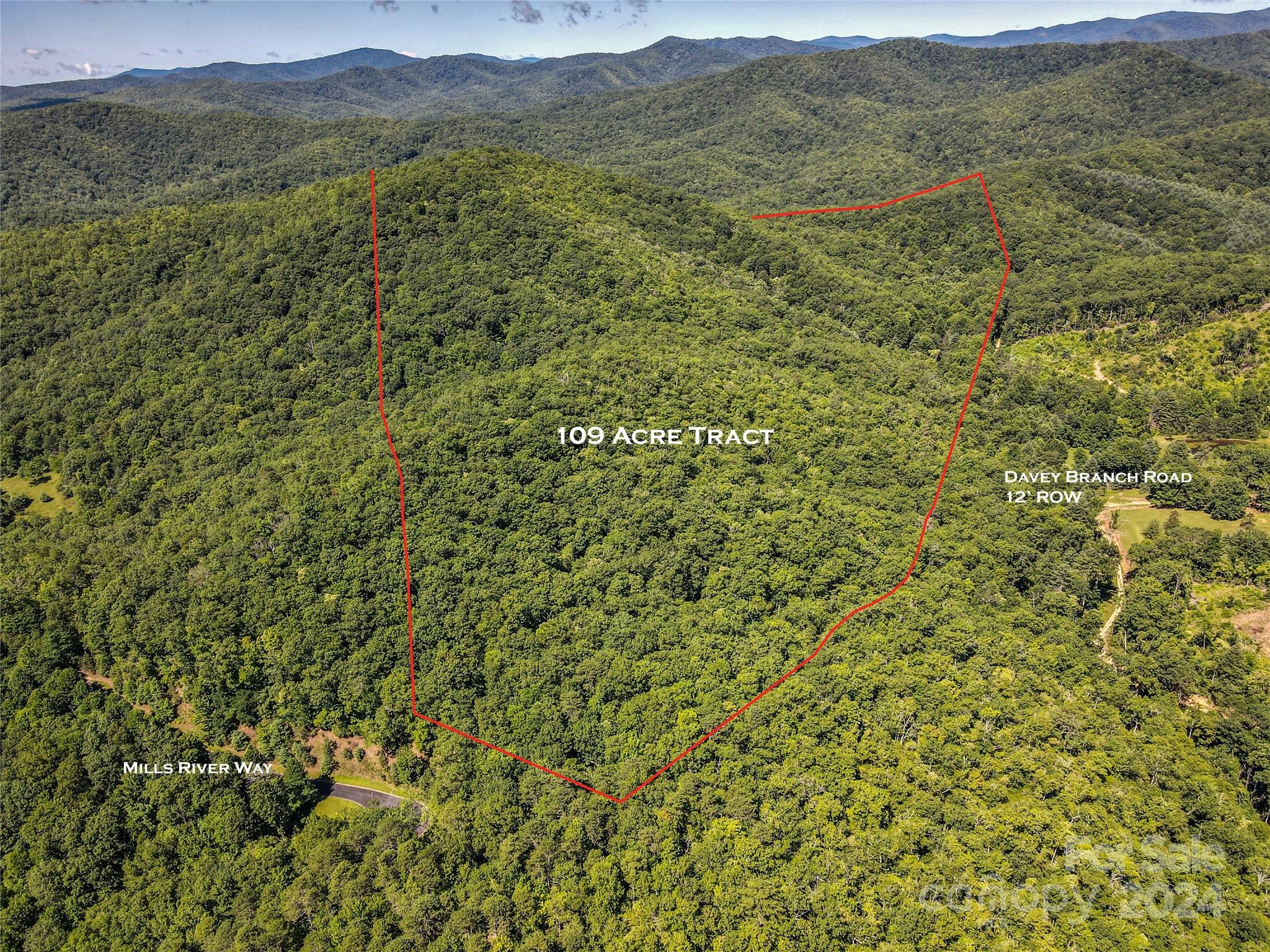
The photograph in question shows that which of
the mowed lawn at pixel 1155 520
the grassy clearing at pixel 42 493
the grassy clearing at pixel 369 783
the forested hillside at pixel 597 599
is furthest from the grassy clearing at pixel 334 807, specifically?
the mowed lawn at pixel 1155 520

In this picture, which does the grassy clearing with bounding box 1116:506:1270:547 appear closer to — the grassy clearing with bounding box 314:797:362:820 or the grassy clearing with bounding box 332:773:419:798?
the grassy clearing with bounding box 332:773:419:798

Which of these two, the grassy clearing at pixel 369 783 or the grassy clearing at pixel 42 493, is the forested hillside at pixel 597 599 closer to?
the grassy clearing at pixel 42 493

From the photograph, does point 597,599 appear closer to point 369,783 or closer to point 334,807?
point 369,783

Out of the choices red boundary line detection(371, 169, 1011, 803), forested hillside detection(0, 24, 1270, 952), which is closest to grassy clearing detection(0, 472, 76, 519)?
forested hillside detection(0, 24, 1270, 952)

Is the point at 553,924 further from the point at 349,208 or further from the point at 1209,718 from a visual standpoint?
the point at 349,208

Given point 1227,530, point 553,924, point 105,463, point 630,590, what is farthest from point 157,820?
point 1227,530

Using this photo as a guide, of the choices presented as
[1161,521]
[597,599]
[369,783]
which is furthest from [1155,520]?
[369,783]
